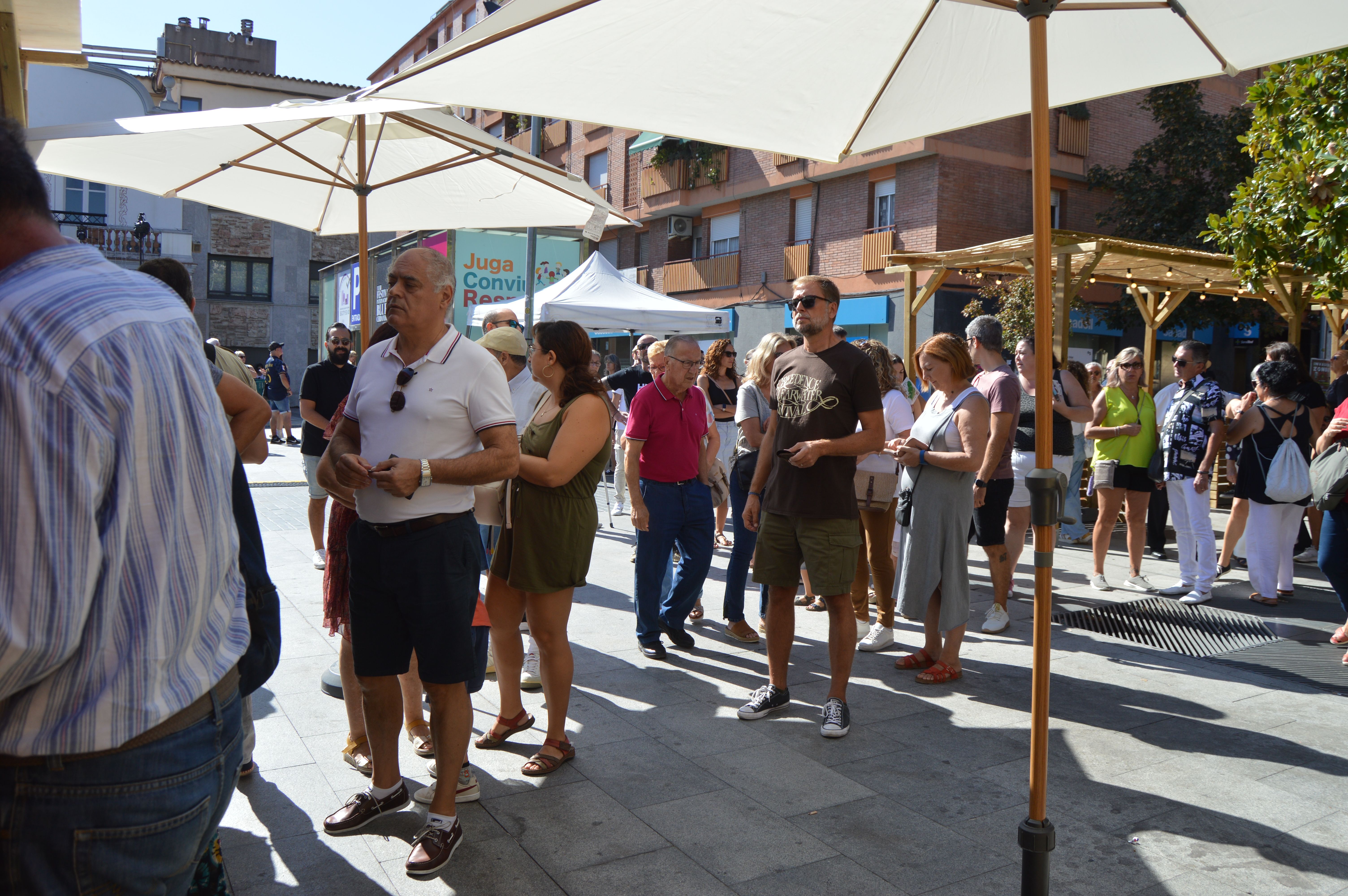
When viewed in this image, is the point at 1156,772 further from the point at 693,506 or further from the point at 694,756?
the point at 693,506

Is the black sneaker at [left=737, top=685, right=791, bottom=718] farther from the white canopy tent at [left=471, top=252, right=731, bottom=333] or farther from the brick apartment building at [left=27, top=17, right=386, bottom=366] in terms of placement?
the brick apartment building at [left=27, top=17, right=386, bottom=366]

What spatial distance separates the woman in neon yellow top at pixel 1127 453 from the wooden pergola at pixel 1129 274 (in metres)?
1.46

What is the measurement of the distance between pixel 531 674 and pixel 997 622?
328 centimetres

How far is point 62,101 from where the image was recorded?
24.0 m

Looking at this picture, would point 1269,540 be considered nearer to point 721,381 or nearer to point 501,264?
point 721,381

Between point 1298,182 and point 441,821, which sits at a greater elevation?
point 1298,182

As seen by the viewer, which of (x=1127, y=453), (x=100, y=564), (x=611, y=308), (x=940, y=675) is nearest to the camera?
(x=100, y=564)

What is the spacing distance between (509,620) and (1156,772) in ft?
9.46

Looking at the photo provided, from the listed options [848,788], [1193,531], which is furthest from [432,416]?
[1193,531]

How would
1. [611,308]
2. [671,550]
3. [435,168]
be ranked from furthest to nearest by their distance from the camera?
[611,308] < [671,550] < [435,168]

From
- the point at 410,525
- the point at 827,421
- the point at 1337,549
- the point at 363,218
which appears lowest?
the point at 1337,549

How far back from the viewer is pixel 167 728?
4.93ft

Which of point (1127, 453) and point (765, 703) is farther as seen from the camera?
point (1127, 453)

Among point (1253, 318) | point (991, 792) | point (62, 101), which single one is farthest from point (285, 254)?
point (991, 792)
